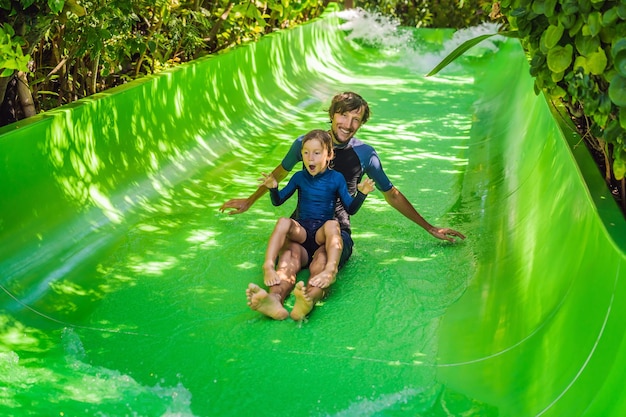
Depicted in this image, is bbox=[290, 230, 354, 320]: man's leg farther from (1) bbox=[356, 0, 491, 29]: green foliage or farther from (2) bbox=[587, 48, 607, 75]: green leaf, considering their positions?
(1) bbox=[356, 0, 491, 29]: green foliage

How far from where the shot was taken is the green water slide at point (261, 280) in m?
2.96

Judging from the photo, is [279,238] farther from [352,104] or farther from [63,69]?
[63,69]

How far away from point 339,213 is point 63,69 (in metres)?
2.31

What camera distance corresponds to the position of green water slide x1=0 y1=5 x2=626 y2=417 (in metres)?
2.96

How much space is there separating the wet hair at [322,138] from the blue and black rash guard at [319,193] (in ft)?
0.42

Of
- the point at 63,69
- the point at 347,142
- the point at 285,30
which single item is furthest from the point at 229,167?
the point at 285,30

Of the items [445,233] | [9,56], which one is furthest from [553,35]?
[9,56]

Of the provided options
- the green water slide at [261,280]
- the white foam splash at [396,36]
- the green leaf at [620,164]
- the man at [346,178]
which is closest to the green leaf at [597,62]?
the green leaf at [620,164]

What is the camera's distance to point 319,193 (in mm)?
4168

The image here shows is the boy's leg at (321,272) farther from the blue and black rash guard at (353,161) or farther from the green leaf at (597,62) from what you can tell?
the green leaf at (597,62)

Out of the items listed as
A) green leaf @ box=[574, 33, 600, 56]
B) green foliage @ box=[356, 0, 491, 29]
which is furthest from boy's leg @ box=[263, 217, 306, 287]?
green foliage @ box=[356, 0, 491, 29]

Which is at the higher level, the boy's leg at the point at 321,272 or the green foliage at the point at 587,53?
the green foliage at the point at 587,53

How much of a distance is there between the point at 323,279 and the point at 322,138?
73 cm

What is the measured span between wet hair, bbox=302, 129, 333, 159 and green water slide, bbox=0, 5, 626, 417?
651 millimetres
